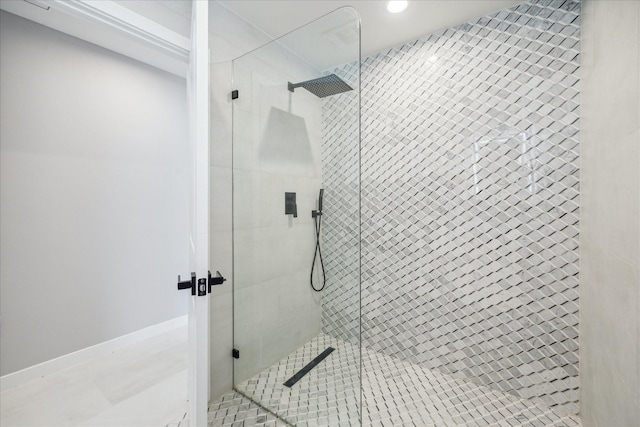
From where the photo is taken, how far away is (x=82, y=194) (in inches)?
79.7

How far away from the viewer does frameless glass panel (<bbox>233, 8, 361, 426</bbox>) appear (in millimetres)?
1338

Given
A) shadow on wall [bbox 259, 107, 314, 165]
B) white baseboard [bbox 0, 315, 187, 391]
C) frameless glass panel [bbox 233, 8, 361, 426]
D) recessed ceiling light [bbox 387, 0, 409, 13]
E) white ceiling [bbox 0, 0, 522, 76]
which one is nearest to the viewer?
white ceiling [bbox 0, 0, 522, 76]

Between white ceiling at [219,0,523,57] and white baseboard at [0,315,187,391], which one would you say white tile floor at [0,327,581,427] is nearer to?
white baseboard at [0,315,187,391]

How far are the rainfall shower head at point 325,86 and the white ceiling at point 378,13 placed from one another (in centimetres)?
56

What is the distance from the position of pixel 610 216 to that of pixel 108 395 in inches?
106

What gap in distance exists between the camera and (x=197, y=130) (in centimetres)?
96

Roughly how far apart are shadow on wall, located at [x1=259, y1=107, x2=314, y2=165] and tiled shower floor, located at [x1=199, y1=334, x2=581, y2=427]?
3.32ft

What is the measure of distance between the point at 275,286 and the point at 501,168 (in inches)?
61.2

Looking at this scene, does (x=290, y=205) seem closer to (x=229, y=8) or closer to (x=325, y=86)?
(x=325, y=86)

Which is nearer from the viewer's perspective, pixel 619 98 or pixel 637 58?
pixel 637 58

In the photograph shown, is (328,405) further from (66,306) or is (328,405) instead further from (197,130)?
(66,306)

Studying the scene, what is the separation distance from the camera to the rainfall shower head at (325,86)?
135 centimetres

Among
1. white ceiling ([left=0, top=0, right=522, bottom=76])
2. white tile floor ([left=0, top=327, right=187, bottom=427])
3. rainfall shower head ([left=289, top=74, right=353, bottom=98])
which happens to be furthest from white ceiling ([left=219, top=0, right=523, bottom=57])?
white tile floor ([left=0, top=327, right=187, bottom=427])

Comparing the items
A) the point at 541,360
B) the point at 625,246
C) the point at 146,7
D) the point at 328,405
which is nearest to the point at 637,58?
the point at 625,246
